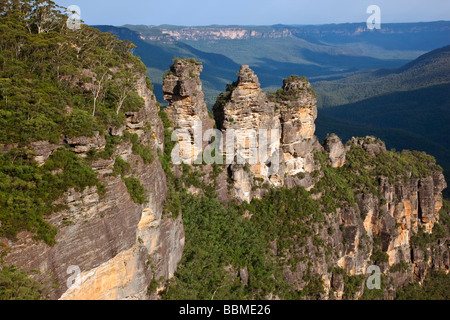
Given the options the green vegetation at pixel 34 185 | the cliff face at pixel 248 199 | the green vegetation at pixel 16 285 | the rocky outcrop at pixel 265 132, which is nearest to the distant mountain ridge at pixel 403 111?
the cliff face at pixel 248 199

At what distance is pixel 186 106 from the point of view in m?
34.5

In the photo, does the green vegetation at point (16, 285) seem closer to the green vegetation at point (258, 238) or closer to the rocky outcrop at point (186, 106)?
the green vegetation at point (258, 238)

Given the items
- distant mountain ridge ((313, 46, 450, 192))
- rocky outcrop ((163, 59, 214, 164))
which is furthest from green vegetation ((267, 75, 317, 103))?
distant mountain ridge ((313, 46, 450, 192))

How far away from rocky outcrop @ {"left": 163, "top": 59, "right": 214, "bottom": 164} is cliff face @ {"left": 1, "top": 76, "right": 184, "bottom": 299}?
6.68 metres

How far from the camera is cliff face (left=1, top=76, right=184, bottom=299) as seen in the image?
1727 cm

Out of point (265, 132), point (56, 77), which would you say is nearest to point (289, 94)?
point (265, 132)

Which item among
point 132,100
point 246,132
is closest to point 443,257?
point 246,132

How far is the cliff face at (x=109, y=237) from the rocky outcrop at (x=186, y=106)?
6.68m

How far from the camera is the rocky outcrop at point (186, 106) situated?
34.2 meters

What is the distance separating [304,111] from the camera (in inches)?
1666

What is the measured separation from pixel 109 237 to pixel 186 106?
17.1 m

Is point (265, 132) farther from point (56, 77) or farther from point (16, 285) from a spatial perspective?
point (16, 285)
